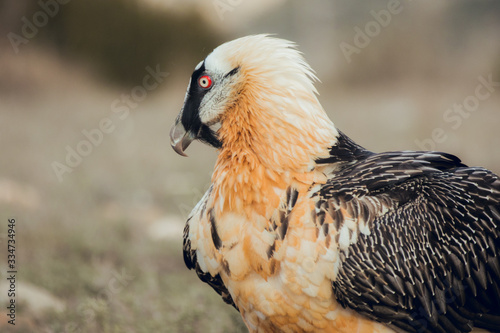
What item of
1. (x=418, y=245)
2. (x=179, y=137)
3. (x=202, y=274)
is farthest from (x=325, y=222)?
(x=179, y=137)

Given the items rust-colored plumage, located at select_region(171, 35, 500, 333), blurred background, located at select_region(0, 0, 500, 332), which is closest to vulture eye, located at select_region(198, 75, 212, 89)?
rust-colored plumage, located at select_region(171, 35, 500, 333)

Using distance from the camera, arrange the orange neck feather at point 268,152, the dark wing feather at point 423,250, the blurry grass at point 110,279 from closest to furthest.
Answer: the dark wing feather at point 423,250, the orange neck feather at point 268,152, the blurry grass at point 110,279

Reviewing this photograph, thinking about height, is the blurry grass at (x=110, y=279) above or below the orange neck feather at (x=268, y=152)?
below

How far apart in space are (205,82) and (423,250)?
5.05 feet

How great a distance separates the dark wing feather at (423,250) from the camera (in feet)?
8.93

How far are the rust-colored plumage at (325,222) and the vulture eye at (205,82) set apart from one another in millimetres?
38

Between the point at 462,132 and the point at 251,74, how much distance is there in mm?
5192

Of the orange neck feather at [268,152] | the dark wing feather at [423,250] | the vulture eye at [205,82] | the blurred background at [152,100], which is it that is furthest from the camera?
the blurred background at [152,100]

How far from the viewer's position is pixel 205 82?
10.3 ft

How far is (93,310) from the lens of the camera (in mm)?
4770

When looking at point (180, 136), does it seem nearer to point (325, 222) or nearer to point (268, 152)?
point (268, 152)

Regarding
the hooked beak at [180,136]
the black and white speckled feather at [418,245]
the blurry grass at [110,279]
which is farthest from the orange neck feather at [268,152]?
the blurry grass at [110,279]

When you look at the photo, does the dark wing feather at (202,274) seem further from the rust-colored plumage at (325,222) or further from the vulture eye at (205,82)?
the vulture eye at (205,82)

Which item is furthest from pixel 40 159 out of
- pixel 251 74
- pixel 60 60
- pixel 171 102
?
pixel 251 74
